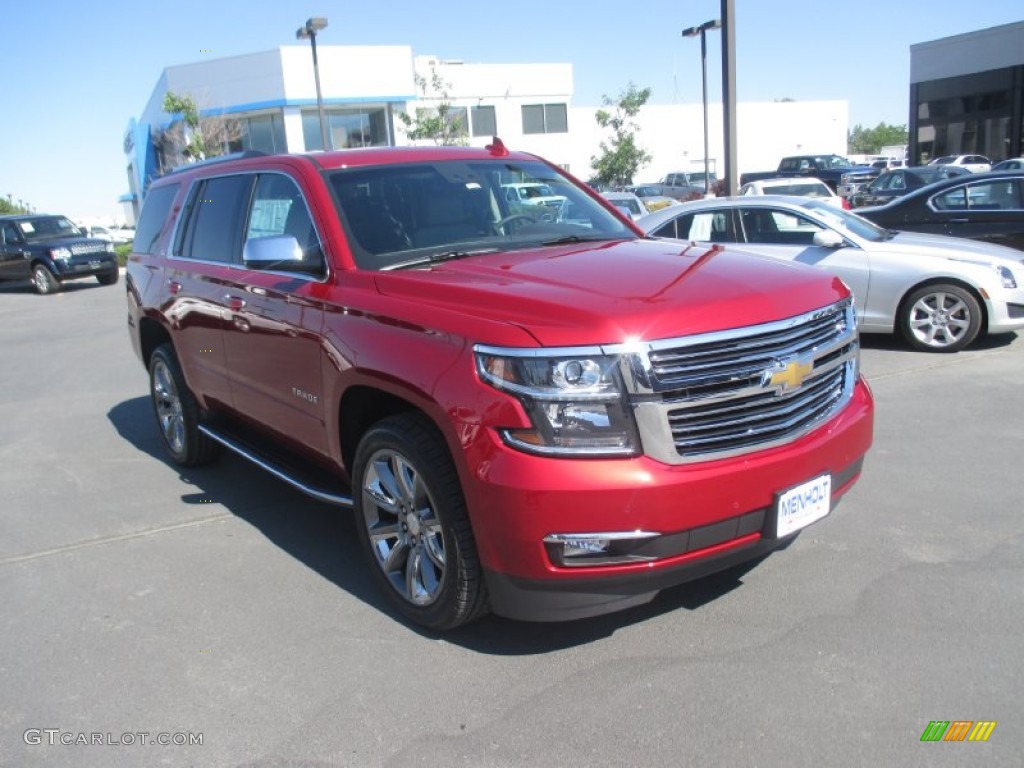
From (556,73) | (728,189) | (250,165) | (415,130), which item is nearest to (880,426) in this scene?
(250,165)

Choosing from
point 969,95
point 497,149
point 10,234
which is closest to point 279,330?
point 497,149

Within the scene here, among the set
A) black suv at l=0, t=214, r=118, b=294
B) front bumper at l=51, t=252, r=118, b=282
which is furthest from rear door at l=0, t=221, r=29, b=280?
front bumper at l=51, t=252, r=118, b=282

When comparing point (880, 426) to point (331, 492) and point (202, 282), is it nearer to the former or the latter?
point (331, 492)

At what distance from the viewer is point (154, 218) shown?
21.4 ft

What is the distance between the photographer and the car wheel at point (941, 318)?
8.53 metres

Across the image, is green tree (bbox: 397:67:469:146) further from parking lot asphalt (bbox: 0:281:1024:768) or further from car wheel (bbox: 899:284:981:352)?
parking lot asphalt (bbox: 0:281:1024:768)

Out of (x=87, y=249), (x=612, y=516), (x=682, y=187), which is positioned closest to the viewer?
(x=612, y=516)

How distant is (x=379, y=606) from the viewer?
4.04 metres

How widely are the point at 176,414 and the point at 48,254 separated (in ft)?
59.4

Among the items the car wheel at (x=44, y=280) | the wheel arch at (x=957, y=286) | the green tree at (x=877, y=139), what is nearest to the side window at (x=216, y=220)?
the wheel arch at (x=957, y=286)

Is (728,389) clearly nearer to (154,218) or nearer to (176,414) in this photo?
(176,414)

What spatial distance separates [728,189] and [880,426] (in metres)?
9.18

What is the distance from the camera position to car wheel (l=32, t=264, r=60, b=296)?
21906 millimetres

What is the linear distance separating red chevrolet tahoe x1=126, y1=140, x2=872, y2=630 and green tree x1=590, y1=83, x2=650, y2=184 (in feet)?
132
